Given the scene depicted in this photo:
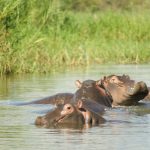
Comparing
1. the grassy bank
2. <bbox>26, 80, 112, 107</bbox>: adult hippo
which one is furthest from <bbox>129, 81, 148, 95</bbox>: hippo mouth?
the grassy bank

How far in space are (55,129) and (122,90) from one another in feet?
9.24

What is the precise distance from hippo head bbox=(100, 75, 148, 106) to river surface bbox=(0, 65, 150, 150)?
6.9 inches

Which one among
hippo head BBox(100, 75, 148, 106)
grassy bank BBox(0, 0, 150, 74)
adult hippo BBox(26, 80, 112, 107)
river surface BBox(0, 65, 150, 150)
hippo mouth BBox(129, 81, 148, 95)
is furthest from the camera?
grassy bank BBox(0, 0, 150, 74)

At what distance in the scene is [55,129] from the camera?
863cm

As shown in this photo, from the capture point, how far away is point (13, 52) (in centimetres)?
1531

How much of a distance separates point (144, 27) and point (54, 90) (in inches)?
336

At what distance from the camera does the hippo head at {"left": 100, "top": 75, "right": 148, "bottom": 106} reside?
11156 millimetres

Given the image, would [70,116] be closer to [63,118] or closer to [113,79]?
[63,118]

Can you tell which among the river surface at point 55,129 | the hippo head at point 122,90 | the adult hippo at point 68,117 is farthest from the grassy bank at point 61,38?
the adult hippo at point 68,117

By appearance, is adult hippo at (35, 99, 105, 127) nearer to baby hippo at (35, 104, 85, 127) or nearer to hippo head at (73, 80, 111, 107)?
baby hippo at (35, 104, 85, 127)

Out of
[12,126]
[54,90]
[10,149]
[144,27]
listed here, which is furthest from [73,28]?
[10,149]

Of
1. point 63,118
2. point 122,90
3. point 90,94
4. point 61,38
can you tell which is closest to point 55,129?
point 63,118

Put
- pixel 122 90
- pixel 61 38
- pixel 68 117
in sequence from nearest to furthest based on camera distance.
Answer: pixel 68 117, pixel 122 90, pixel 61 38

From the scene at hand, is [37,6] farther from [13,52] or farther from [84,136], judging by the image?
[84,136]
